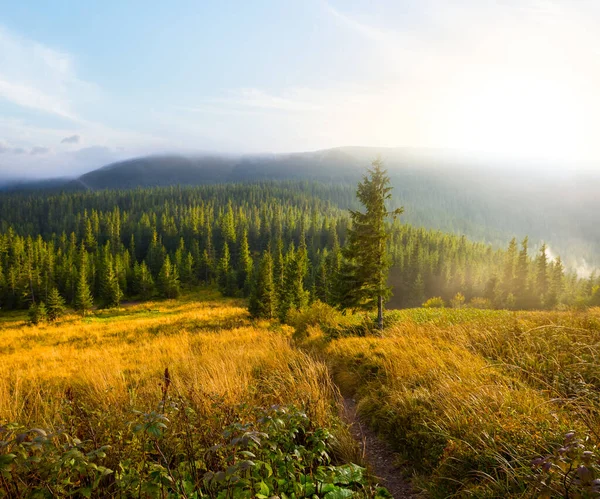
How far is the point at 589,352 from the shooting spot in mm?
4930

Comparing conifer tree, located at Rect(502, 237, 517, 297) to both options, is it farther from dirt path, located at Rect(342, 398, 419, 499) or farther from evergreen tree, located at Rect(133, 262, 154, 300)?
evergreen tree, located at Rect(133, 262, 154, 300)

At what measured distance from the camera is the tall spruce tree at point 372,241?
15.0 meters

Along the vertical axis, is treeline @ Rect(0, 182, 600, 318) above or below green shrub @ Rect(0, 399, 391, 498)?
below

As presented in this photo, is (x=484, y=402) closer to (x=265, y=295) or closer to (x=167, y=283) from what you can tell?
(x=265, y=295)

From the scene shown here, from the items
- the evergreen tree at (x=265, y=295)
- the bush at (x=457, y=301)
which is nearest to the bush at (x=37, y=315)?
the evergreen tree at (x=265, y=295)

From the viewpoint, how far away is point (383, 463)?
153 inches

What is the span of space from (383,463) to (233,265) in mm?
91565

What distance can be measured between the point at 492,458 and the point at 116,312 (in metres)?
58.3

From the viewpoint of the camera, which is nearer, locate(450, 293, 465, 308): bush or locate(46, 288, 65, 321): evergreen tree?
locate(46, 288, 65, 321): evergreen tree

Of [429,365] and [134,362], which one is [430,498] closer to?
[429,365]

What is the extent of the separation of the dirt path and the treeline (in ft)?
42.2

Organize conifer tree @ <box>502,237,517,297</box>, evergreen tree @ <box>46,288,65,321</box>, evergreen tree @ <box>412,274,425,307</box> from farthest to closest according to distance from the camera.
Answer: evergreen tree @ <box>412,274,425,307</box> → conifer tree @ <box>502,237,517,297</box> → evergreen tree @ <box>46,288,65,321</box>

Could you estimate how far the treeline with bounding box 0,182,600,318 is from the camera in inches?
1961

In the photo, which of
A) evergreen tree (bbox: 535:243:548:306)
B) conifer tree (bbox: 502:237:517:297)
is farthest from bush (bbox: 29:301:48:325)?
evergreen tree (bbox: 535:243:548:306)
